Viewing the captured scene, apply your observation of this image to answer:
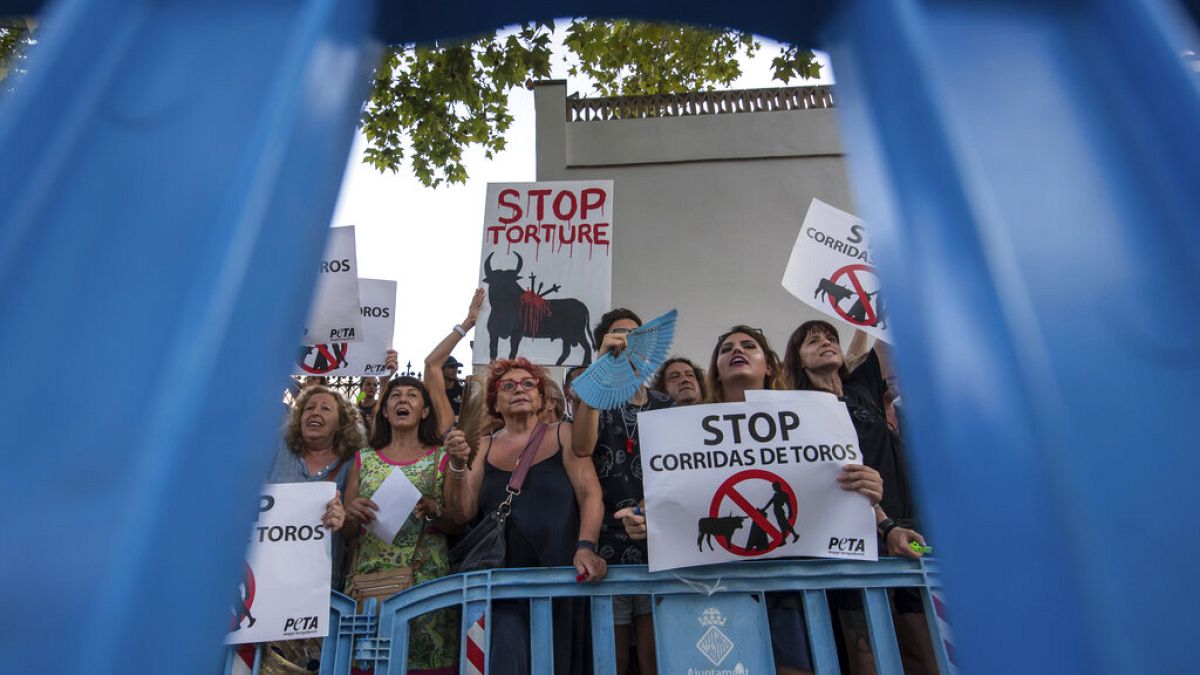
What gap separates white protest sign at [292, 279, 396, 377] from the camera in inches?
202

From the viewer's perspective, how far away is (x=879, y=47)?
40.0 inches

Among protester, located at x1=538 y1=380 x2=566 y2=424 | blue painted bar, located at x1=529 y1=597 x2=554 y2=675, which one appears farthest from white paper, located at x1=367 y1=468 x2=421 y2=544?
blue painted bar, located at x1=529 y1=597 x2=554 y2=675

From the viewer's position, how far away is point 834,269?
14.3 feet

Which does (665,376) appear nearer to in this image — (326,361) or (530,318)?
(530,318)

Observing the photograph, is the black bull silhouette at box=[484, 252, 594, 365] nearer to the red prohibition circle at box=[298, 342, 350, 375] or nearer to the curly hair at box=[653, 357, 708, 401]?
the curly hair at box=[653, 357, 708, 401]

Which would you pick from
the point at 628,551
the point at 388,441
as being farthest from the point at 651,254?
the point at 628,551

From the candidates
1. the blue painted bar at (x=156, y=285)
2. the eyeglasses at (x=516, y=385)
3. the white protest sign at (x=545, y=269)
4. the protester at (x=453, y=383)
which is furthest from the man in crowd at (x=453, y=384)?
the blue painted bar at (x=156, y=285)

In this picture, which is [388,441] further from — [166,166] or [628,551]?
[166,166]

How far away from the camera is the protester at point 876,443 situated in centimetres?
301

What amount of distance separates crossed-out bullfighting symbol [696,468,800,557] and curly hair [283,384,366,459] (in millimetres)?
1974

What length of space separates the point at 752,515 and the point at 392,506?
5.04ft

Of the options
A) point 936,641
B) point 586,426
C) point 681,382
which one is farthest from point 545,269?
point 936,641

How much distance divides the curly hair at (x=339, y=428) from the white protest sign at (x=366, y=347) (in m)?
0.78

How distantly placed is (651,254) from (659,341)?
664 centimetres
